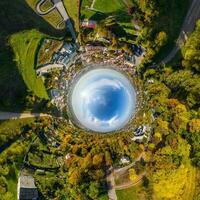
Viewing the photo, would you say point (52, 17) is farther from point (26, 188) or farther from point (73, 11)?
point (26, 188)

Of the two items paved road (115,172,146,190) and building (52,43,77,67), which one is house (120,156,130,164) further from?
building (52,43,77,67)

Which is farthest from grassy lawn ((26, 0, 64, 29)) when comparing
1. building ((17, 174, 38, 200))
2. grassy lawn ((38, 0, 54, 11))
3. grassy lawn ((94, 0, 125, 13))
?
building ((17, 174, 38, 200))

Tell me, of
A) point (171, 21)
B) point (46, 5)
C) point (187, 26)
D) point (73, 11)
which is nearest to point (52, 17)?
point (46, 5)

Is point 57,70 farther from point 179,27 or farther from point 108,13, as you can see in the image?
point 179,27

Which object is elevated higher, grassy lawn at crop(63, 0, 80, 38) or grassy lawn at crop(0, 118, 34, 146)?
grassy lawn at crop(63, 0, 80, 38)

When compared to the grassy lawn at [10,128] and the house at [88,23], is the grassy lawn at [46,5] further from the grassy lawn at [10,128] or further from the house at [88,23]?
the grassy lawn at [10,128]
